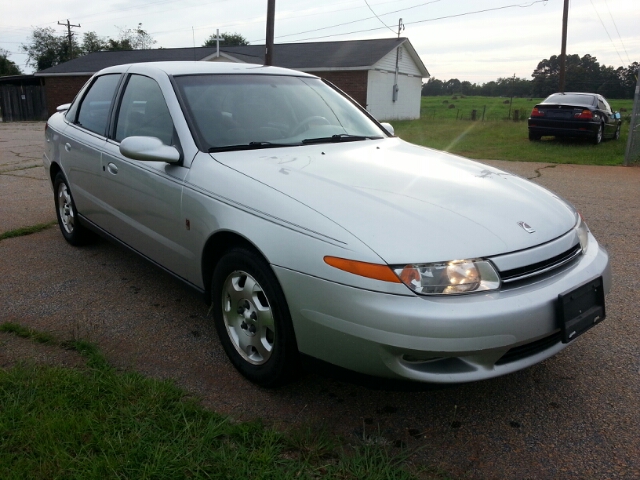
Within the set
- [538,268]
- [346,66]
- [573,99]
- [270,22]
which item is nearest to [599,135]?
[573,99]

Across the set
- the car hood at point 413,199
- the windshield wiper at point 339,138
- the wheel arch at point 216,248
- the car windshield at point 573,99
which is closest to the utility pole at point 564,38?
the car windshield at point 573,99

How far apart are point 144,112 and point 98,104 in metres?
0.98

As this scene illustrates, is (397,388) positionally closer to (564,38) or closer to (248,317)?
(248,317)

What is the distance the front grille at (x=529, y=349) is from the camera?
7.48 ft

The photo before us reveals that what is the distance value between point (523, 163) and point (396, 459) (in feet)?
33.6

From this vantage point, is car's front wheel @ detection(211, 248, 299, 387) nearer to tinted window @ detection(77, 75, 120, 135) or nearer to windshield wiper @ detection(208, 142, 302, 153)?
windshield wiper @ detection(208, 142, 302, 153)

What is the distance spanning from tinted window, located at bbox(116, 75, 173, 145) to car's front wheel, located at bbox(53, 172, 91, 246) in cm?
119

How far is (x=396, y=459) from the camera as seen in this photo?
2242 millimetres

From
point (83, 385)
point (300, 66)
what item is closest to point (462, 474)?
point (83, 385)

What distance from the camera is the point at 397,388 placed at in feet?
7.38

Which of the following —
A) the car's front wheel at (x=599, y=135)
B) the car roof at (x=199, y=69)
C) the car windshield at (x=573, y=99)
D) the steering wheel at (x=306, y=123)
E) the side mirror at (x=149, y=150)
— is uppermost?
the car roof at (x=199, y=69)

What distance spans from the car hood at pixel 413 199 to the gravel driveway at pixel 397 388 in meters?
0.61

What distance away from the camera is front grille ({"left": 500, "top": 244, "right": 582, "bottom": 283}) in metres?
2.25

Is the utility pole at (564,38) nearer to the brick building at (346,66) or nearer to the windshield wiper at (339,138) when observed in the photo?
the brick building at (346,66)
